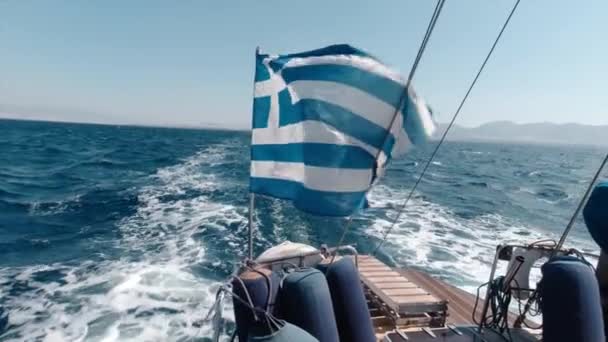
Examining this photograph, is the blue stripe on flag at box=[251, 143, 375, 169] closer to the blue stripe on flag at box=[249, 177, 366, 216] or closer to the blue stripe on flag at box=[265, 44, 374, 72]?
the blue stripe on flag at box=[249, 177, 366, 216]

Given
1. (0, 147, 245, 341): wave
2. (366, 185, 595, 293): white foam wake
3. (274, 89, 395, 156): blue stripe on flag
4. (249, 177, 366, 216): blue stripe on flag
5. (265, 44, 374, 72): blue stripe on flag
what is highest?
(265, 44, 374, 72): blue stripe on flag

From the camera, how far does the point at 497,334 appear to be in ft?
14.8

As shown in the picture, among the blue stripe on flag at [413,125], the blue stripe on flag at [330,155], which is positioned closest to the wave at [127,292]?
the blue stripe on flag at [330,155]

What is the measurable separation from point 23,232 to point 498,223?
20080mm

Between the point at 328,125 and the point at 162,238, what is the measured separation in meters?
10.1

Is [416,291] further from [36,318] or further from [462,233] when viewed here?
[462,233]

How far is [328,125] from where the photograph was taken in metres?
4.38

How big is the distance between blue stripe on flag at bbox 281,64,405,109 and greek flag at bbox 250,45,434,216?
11mm

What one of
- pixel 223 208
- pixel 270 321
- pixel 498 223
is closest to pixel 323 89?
pixel 270 321

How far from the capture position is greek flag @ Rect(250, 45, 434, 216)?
4.29m

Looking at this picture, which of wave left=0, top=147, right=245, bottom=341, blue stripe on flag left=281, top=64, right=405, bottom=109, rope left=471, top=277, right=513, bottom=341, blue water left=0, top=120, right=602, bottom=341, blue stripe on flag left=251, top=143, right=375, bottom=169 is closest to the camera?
blue stripe on flag left=281, top=64, right=405, bottom=109

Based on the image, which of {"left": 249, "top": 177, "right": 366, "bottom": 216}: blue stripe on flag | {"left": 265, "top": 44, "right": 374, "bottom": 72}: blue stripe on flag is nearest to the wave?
{"left": 249, "top": 177, "right": 366, "bottom": 216}: blue stripe on flag

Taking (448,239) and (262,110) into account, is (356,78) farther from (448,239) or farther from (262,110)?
(448,239)

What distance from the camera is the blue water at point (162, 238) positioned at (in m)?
7.65
